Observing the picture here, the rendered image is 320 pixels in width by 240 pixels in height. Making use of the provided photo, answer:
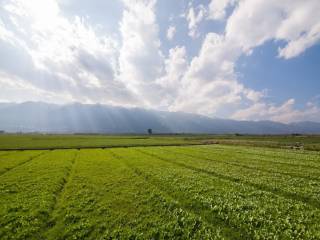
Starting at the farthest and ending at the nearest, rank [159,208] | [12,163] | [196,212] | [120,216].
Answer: [12,163]
[159,208]
[196,212]
[120,216]

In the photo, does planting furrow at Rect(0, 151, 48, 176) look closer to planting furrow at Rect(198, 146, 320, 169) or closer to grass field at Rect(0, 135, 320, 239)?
grass field at Rect(0, 135, 320, 239)

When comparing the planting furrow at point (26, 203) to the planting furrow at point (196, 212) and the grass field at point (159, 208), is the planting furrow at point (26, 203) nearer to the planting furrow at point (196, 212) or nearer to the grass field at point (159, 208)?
the grass field at point (159, 208)

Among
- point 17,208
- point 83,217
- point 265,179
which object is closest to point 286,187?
point 265,179

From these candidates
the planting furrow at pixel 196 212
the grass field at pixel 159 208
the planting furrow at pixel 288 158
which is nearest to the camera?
the planting furrow at pixel 196 212

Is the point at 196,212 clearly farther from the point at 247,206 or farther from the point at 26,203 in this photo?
the point at 26,203

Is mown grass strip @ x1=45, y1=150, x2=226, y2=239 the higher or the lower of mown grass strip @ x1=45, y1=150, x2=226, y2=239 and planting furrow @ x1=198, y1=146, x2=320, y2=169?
the lower

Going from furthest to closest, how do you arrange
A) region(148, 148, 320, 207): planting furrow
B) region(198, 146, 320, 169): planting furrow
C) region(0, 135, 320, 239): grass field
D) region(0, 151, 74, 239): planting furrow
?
region(198, 146, 320, 169): planting furrow, region(148, 148, 320, 207): planting furrow, region(0, 151, 74, 239): planting furrow, region(0, 135, 320, 239): grass field

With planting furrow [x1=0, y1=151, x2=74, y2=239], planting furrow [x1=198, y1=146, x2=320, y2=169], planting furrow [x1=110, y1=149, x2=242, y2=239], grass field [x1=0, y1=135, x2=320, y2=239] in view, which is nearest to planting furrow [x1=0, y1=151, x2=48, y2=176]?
planting furrow [x1=0, y1=151, x2=74, y2=239]

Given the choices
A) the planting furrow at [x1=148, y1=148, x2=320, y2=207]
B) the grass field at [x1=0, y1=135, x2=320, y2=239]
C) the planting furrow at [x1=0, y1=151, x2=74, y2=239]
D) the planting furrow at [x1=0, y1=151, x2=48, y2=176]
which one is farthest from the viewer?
the planting furrow at [x1=0, y1=151, x2=48, y2=176]

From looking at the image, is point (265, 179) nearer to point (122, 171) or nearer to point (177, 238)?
point (177, 238)

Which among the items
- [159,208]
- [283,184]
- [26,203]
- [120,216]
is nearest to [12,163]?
[26,203]

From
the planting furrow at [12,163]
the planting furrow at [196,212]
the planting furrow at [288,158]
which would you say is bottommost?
the planting furrow at [196,212]

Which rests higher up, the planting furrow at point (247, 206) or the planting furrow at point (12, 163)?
the planting furrow at point (12, 163)

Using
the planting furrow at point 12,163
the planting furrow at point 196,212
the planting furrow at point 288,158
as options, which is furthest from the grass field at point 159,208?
the planting furrow at point 288,158
